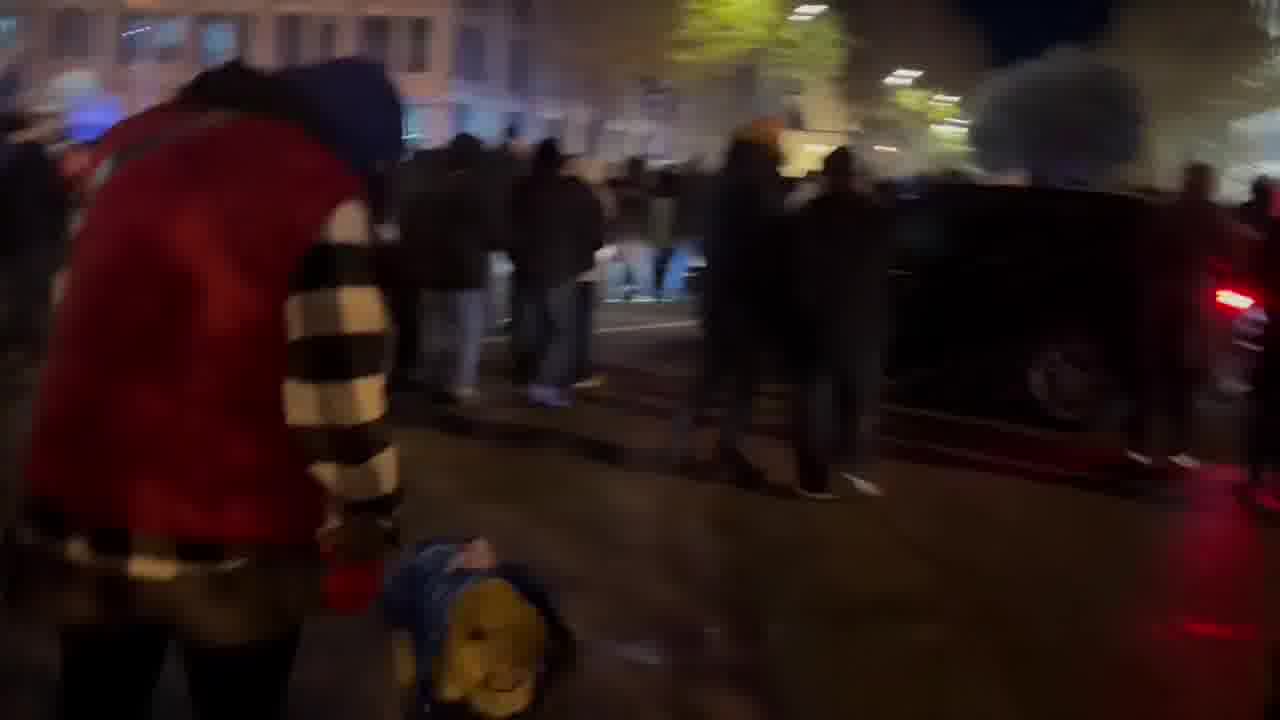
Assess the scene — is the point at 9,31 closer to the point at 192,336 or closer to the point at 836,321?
the point at 836,321

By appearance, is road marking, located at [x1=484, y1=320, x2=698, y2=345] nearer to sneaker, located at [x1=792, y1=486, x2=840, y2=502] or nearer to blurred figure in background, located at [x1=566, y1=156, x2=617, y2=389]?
blurred figure in background, located at [x1=566, y1=156, x2=617, y2=389]

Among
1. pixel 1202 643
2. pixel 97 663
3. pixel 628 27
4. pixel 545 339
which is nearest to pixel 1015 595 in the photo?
pixel 1202 643

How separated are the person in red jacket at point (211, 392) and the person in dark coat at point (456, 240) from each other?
21.9 ft

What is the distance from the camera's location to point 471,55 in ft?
173

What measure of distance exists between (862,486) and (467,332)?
3145 mm

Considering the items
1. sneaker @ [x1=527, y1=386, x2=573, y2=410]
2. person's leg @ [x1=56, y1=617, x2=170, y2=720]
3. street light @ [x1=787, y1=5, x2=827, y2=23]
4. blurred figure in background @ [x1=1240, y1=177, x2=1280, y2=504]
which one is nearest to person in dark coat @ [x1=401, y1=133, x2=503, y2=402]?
sneaker @ [x1=527, y1=386, x2=573, y2=410]

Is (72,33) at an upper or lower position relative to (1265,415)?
upper

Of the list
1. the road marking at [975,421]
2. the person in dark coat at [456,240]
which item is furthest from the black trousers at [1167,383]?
the person in dark coat at [456,240]

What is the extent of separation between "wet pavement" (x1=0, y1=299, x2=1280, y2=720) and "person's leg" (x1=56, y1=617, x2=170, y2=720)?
192 centimetres

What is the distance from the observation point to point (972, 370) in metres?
10.5

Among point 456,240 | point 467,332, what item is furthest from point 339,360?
point 467,332

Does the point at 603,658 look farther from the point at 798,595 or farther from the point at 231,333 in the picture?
the point at 231,333

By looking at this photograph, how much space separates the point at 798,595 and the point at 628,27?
35.2m

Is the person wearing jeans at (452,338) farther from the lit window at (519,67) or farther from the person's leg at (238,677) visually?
the lit window at (519,67)
